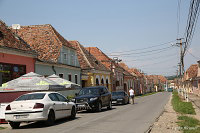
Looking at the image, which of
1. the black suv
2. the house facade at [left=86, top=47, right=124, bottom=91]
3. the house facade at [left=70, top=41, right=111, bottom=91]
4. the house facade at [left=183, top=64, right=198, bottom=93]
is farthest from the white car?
the house facade at [left=183, top=64, right=198, bottom=93]

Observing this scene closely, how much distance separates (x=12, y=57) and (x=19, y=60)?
2.96 feet

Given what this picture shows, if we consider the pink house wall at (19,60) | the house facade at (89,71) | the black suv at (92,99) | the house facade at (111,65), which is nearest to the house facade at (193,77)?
the house facade at (111,65)

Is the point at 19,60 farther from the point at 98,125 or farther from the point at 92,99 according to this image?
the point at 98,125

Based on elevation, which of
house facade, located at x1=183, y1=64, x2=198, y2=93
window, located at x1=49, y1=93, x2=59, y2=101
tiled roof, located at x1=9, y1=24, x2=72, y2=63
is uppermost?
tiled roof, located at x1=9, y1=24, x2=72, y2=63

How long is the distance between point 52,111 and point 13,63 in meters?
10.1

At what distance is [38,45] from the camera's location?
30.9 m

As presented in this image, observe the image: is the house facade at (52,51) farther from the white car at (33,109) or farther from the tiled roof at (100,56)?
the tiled roof at (100,56)

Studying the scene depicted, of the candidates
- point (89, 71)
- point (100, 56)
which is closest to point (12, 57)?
point (89, 71)

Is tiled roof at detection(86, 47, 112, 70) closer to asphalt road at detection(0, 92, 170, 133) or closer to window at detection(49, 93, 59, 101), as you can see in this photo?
asphalt road at detection(0, 92, 170, 133)

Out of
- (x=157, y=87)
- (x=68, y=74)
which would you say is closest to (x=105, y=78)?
(x=68, y=74)

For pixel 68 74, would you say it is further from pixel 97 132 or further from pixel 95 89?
pixel 97 132

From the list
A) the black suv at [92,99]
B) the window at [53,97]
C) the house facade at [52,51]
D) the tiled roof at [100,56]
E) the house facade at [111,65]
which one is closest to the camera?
the window at [53,97]

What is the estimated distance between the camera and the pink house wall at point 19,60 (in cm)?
1975

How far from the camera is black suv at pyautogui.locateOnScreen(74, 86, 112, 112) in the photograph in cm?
1844
